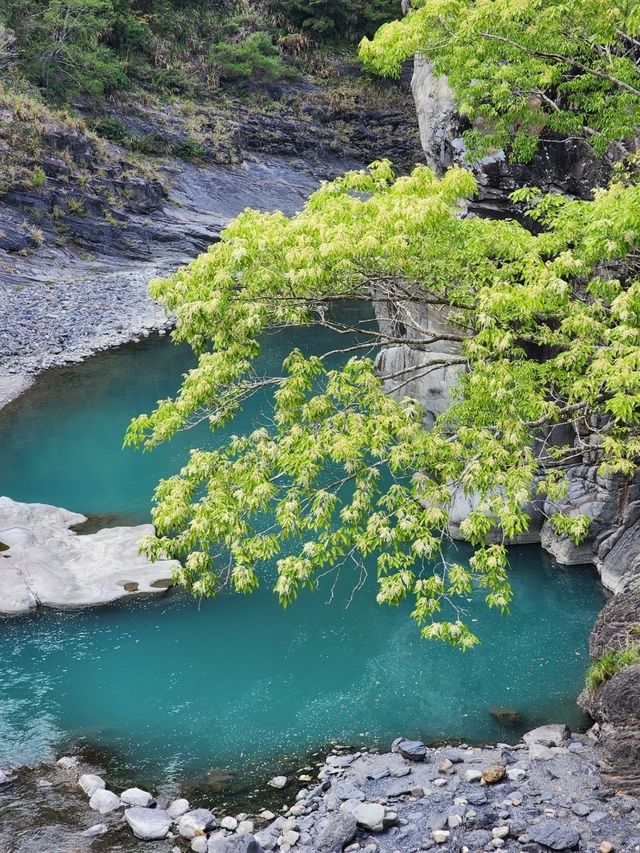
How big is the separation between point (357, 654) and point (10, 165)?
101 ft

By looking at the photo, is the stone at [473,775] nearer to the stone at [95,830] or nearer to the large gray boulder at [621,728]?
the large gray boulder at [621,728]

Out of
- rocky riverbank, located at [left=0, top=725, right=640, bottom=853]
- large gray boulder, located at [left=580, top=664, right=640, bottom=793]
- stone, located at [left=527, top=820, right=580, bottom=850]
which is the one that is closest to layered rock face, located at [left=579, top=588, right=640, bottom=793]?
large gray boulder, located at [left=580, top=664, right=640, bottom=793]

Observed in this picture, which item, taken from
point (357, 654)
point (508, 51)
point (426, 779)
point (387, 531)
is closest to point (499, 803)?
point (426, 779)

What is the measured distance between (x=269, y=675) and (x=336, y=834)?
168 inches

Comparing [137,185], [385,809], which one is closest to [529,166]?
[385,809]

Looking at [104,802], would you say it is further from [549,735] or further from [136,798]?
[549,735]

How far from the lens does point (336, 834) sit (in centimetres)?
793

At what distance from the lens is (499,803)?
8266 millimetres

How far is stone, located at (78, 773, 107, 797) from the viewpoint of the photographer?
9336 mm

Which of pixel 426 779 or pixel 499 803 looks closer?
pixel 499 803

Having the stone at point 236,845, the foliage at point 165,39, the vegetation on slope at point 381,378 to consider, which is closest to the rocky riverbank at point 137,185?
the foliage at point 165,39

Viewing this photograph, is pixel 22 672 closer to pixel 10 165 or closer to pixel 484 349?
pixel 484 349

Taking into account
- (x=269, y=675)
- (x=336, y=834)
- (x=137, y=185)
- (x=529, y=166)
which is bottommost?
(x=269, y=675)

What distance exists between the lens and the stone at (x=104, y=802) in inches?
352
